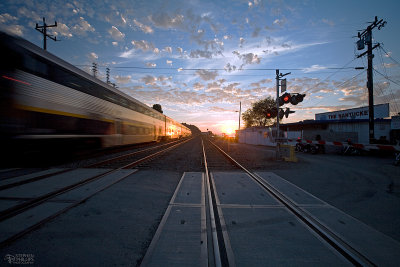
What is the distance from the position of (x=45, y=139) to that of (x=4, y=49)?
3166 mm

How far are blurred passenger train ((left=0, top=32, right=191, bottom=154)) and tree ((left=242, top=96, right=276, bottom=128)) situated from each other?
47084mm

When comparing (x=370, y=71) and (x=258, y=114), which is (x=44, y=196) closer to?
(x=370, y=71)

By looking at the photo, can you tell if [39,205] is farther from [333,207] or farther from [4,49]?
[333,207]

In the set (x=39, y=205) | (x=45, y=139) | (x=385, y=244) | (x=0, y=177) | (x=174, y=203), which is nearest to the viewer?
(x=385, y=244)

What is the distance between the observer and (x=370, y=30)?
45.4ft

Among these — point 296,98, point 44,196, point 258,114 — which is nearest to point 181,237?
point 44,196

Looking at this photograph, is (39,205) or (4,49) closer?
(39,205)

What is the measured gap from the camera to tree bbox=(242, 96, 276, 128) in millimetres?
50375

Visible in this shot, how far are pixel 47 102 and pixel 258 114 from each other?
52134mm

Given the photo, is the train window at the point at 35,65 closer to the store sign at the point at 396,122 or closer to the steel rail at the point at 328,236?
the steel rail at the point at 328,236

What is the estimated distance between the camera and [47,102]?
651 centimetres

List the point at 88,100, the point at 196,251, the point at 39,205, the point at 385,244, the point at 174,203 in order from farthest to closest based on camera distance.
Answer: the point at 88,100 → the point at 174,203 → the point at 39,205 → the point at 385,244 → the point at 196,251

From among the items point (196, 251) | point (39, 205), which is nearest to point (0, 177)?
point (39, 205)

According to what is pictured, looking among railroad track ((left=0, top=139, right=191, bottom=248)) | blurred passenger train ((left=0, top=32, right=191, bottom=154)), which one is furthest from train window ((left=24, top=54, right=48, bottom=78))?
railroad track ((left=0, top=139, right=191, bottom=248))
